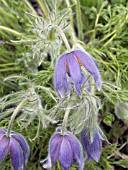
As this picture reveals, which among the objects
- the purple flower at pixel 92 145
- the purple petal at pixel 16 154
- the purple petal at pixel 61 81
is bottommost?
the purple flower at pixel 92 145

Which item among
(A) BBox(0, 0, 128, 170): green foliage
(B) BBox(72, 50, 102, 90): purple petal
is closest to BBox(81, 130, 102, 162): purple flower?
(A) BBox(0, 0, 128, 170): green foliage

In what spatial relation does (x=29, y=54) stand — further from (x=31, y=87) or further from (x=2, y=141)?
(x=2, y=141)

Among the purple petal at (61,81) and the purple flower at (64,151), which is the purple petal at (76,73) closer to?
the purple petal at (61,81)

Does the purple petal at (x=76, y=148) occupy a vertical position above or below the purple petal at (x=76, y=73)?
below

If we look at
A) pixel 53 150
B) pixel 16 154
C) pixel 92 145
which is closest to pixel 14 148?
pixel 16 154

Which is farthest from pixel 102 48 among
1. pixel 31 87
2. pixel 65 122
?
pixel 65 122

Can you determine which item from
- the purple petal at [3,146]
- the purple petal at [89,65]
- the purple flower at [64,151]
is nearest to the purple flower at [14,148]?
the purple petal at [3,146]

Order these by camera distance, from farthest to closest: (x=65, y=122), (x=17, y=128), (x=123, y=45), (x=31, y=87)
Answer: (x=123, y=45), (x=17, y=128), (x=31, y=87), (x=65, y=122)
